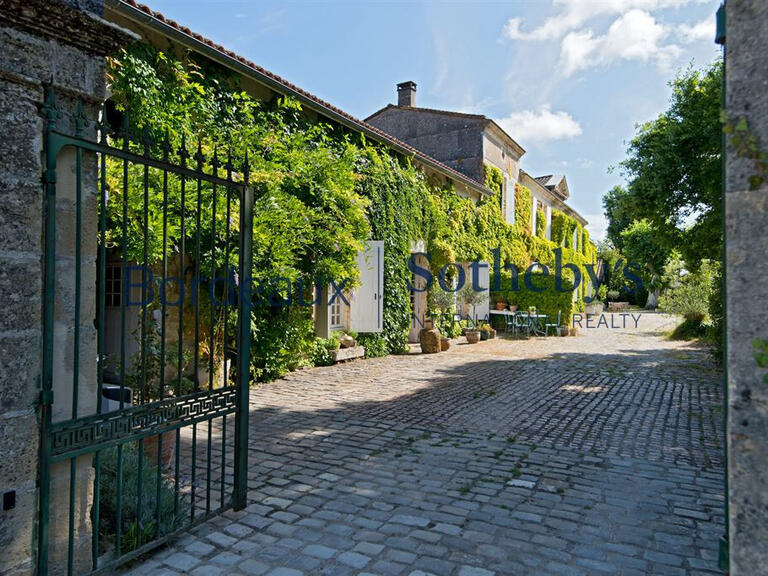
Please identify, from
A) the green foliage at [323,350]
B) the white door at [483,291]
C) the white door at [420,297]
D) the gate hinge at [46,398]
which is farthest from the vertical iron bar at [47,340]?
the white door at [483,291]

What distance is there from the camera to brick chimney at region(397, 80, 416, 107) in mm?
19250

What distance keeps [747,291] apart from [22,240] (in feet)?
9.10

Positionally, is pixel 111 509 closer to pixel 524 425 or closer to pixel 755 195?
pixel 755 195

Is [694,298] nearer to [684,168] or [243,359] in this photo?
[684,168]

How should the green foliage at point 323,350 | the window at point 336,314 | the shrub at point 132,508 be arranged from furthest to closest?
the window at point 336,314
the green foliage at point 323,350
the shrub at point 132,508

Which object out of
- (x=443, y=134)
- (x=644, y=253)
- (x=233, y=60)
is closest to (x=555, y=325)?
(x=443, y=134)

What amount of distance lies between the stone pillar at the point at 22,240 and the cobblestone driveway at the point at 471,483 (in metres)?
0.81

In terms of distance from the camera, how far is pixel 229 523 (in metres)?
3.34

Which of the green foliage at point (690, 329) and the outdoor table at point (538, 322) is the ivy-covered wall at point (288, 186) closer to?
the outdoor table at point (538, 322)

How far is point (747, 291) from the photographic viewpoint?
1634 mm

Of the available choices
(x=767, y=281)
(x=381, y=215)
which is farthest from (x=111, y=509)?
(x=381, y=215)

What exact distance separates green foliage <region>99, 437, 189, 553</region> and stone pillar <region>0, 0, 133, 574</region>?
58cm

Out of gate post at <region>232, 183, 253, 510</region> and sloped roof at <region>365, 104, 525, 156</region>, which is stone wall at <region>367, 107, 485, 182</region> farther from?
gate post at <region>232, 183, 253, 510</region>

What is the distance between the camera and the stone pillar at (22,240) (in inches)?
87.0
